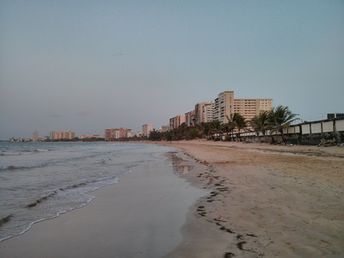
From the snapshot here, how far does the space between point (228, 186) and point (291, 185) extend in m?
2.21

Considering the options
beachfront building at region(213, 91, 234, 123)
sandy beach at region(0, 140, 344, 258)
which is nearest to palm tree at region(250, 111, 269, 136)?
sandy beach at region(0, 140, 344, 258)

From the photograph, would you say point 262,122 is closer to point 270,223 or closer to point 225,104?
point 270,223

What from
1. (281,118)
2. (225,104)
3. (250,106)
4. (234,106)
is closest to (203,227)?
(281,118)

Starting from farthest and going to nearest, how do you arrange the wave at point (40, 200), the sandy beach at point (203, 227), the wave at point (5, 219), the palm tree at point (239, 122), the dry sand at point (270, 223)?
1. the palm tree at point (239, 122)
2. the wave at point (40, 200)
3. the wave at point (5, 219)
4. the sandy beach at point (203, 227)
5. the dry sand at point (270, 223)

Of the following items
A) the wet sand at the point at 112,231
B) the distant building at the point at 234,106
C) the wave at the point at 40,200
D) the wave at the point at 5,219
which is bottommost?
the wave at the point at 40,200

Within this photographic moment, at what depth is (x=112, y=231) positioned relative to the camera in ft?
21.8

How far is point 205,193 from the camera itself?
11.1m

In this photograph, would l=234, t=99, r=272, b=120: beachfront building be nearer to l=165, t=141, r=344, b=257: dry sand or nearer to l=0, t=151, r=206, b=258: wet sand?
l=165, t=141, r=344, b=257: dry sand

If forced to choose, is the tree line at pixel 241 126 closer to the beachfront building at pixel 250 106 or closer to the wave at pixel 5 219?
the beachfront building at pixel 250 106

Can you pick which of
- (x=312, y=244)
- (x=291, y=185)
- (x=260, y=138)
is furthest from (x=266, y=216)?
(x=260, y=138)

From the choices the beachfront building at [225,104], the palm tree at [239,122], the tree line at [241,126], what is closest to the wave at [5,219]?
the tree line at [241,126]

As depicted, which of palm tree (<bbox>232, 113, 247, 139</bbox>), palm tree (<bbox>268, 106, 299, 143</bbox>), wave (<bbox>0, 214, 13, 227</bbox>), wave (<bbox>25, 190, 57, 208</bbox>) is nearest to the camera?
wave (<bbox>0, 214, 13, 227</bbox>)

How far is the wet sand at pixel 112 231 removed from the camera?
543cm

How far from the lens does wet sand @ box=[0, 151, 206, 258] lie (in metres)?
5.43
